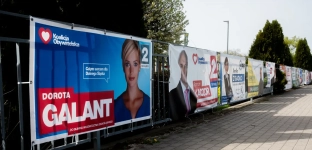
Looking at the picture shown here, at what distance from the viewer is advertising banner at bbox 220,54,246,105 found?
11.8 metres

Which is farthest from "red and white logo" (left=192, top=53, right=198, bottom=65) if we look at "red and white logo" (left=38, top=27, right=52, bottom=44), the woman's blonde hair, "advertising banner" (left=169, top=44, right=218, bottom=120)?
"red and white logo" (left=38, top=27, right=52, bottom=44)

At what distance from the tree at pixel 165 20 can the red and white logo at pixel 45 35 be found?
1964cm

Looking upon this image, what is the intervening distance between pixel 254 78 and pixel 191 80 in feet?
26.5

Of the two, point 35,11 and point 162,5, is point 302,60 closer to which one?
point 162,5

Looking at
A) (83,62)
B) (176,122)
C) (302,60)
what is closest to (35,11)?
(83,62)

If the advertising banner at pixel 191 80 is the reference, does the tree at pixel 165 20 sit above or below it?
above

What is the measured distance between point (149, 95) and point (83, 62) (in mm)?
2316

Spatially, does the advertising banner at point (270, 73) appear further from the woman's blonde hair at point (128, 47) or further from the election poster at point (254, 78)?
the woman's blonde hair at point (128, 47)

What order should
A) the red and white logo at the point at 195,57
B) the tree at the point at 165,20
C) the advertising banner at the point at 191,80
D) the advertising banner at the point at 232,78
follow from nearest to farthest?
the advertising banner at the point at 191,80
the red and white logo at the point at 195,57
the advertising banner at the point at 232,78
the tree at the point at 165,20

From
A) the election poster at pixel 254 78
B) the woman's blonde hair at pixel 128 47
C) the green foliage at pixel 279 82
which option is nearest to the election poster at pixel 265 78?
the election poster at pixel 254 78

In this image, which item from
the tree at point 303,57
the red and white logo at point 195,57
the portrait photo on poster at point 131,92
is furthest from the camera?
the tree at point 303,57

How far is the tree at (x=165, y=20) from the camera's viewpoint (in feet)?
82.3

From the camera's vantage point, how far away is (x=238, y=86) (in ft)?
44.4

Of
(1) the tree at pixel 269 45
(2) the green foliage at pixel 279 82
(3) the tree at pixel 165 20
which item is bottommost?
(2) the green foliage at pixel 279 82
